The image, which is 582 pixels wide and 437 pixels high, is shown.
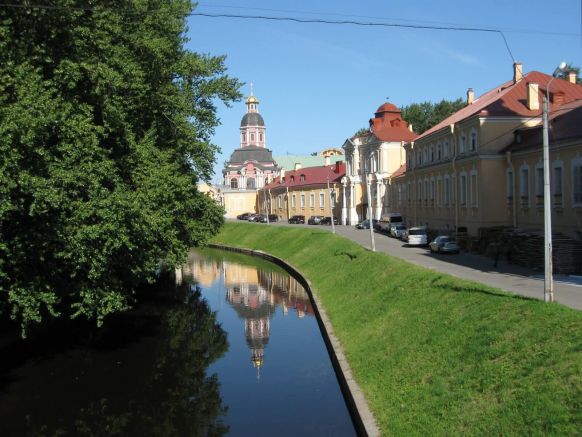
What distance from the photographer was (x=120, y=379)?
19.2m

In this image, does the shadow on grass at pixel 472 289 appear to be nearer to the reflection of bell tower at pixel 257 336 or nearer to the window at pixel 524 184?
the reflection of bell tower at pixel 257 336

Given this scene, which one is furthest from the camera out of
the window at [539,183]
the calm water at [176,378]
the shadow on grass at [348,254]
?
the shadow on grass at [348,254]

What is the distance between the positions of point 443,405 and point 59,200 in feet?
37.5

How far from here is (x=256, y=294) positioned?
125ft

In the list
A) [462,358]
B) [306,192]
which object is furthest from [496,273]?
[306,192]

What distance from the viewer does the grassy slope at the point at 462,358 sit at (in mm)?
10289

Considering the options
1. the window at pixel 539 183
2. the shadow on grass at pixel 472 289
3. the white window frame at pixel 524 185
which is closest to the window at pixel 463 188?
the white window frame at pixel 524 185

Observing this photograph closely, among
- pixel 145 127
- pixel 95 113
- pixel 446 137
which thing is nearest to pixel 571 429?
pixel 95 113

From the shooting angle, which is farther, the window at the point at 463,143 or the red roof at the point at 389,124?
the red roof at the point at 389,124

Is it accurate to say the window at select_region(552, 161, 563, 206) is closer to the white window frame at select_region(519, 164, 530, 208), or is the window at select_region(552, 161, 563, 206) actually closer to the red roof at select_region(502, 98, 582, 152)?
the red roof at select_region(502, 98, 582, 152)

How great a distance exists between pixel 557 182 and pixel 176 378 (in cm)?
2295

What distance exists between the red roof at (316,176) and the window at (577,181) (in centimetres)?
5427

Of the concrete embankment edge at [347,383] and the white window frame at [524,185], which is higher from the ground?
the white window frame at [524,185]

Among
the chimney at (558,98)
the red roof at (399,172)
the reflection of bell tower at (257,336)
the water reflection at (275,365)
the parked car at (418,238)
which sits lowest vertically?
the reflection of bell tower at (257,336)
